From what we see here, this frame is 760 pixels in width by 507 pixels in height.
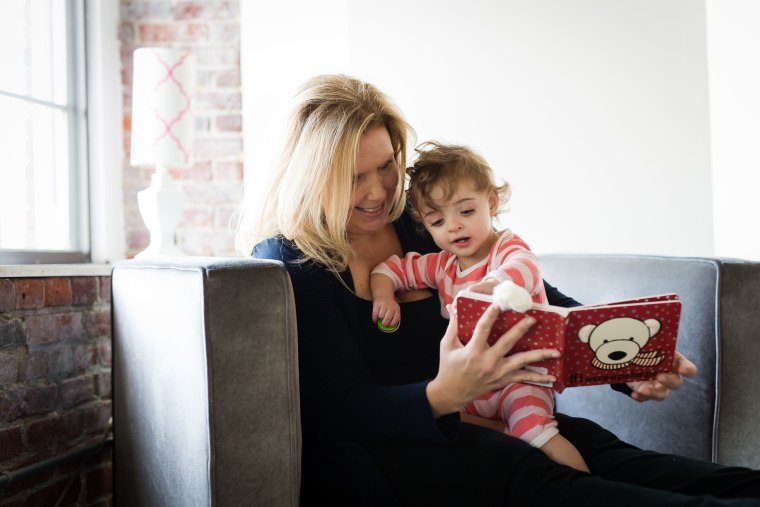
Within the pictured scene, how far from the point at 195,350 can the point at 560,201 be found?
1913mm

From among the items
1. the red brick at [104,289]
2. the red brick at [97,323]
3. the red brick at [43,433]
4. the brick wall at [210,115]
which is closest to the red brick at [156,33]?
the brick wall at [210,115]

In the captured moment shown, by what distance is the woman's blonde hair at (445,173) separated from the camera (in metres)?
1.55

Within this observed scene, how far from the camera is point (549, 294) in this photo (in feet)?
5.69

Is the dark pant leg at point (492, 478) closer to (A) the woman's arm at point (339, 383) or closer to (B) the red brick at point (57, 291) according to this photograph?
(A) the woman's arm at point (339, 383)

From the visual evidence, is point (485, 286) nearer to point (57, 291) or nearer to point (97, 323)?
point (57, 291)

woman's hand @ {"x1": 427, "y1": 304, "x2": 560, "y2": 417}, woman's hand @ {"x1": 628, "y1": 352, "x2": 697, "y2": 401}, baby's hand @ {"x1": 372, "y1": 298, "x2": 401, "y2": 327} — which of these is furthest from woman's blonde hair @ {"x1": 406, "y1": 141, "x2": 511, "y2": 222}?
woman's hand @ {"x1": 628, "y1": 352, "x2": 697, "y2": 401}

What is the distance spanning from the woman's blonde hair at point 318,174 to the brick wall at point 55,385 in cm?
74

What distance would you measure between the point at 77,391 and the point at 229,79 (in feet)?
4.80

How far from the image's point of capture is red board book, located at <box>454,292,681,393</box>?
115cm

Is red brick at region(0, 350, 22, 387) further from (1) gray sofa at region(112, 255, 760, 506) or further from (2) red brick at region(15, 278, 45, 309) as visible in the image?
(1) gray sofa at region(112, 255, 760, 506)

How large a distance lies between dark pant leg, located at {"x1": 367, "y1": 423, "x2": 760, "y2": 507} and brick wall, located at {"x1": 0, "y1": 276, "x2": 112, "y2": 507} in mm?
1058

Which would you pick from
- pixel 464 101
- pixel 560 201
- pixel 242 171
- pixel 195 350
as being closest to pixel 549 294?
pixel 195 350

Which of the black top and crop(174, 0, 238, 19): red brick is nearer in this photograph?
the black top

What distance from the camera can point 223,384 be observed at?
1237 mm
